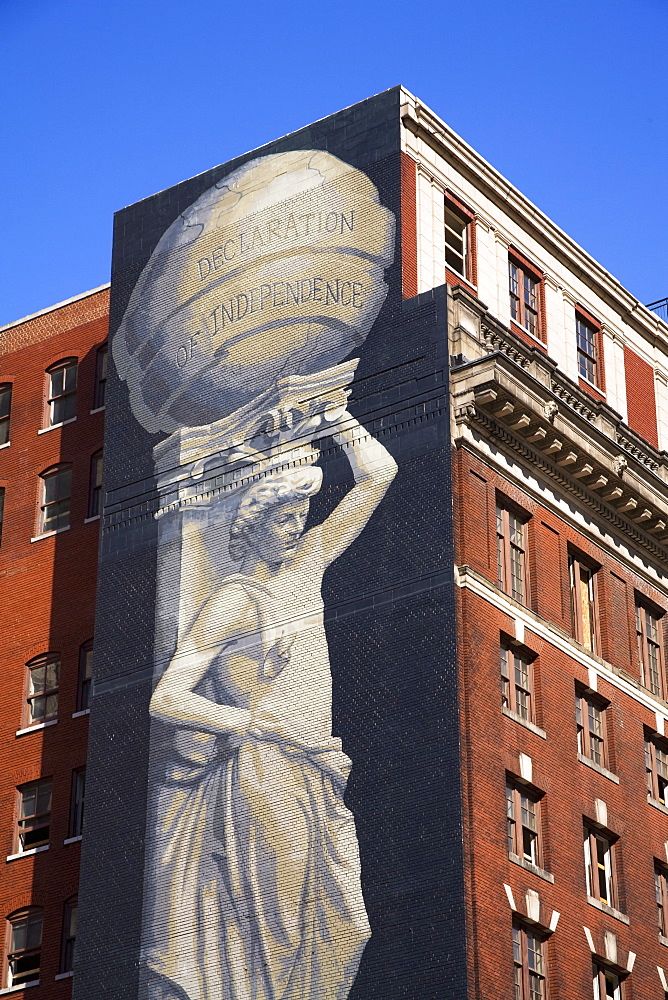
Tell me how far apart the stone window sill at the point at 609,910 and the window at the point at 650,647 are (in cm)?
862

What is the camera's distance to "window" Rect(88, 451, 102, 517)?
233 ft

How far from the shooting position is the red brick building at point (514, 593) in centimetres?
5594

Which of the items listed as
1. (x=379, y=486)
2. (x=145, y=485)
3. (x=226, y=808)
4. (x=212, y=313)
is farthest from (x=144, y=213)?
(x=226, y=808)

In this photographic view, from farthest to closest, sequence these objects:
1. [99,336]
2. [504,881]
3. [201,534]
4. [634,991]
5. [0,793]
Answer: [99,336] < [0,793] < [201,534] < [634,991] < [504,881]

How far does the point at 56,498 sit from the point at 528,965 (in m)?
27.4

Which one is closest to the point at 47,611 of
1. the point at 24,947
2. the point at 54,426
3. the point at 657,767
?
the point at 54,426

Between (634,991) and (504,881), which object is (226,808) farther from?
(634,991)

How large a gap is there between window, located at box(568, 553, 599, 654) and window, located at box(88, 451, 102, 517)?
17518 mm

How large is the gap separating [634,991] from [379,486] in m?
16.3

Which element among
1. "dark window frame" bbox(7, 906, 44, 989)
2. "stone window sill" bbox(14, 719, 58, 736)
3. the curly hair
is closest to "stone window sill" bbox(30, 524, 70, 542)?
"stone window sill" bbox(14, 719, 58, 736)

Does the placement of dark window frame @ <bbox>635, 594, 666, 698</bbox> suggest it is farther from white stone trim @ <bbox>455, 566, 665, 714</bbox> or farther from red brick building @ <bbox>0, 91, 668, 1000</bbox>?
white stone trim @ <bbox>455, 566, 665, 714</bbox>

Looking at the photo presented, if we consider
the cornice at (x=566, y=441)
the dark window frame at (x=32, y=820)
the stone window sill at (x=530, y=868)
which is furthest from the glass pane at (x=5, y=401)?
the stone window sill at (x=530, y=868)

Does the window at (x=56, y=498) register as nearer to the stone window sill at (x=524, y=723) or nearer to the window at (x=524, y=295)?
the window at (x=524, y=295)

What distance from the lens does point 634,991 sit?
5734cm
